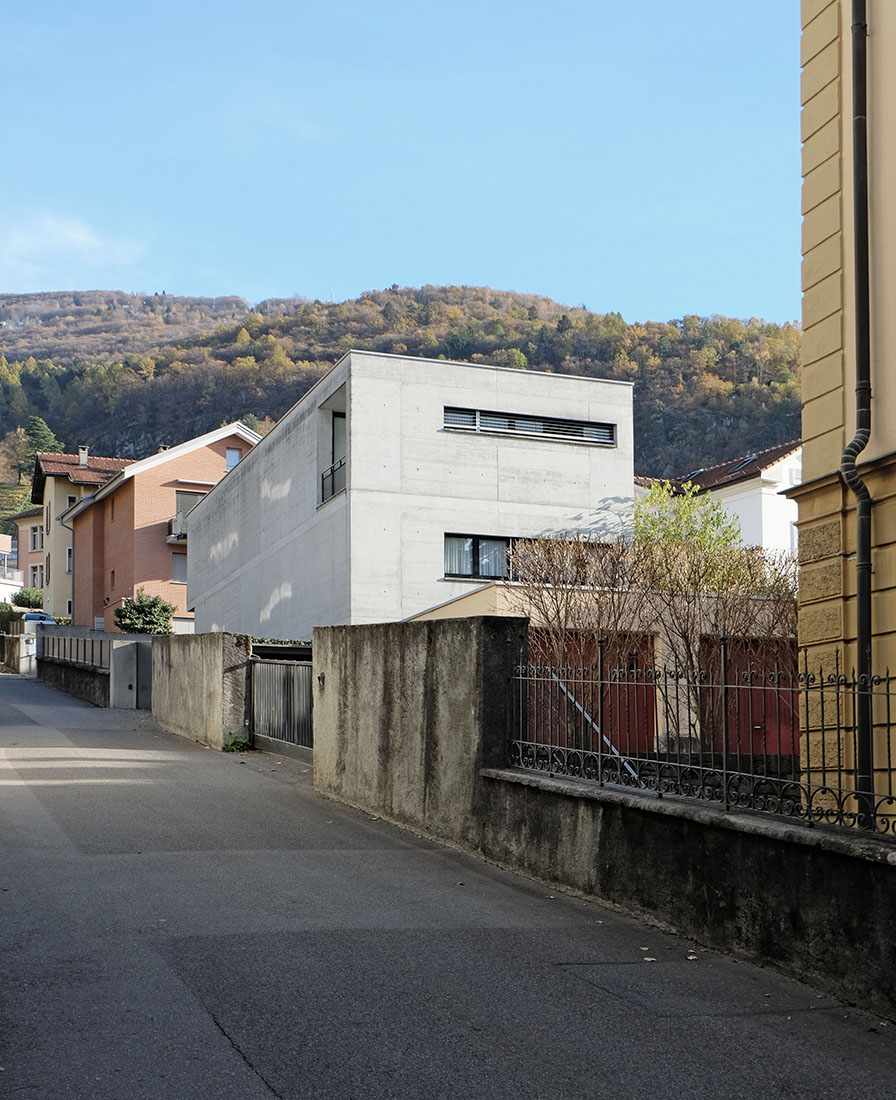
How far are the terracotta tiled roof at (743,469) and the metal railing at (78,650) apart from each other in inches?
971

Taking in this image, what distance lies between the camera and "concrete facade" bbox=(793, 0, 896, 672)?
403 inches

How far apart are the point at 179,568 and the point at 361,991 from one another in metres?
50.7

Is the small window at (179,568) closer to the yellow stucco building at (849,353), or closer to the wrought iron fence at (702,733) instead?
the yellow stucco building at (849,353)

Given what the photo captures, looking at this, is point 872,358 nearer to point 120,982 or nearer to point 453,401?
point 120,982

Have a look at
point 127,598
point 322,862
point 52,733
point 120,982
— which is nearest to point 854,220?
point 322,862

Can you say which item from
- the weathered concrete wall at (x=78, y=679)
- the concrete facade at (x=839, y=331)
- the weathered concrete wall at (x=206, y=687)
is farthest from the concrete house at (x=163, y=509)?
the concrete facade at (x=839, y=331)

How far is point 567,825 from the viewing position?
28.5 feet

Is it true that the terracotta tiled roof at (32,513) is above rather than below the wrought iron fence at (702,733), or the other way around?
above

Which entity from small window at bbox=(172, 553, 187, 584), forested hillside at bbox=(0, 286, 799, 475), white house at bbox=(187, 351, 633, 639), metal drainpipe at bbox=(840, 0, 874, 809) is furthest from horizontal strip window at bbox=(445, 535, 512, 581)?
forested hillside at bbox=(0, 286, 799, 475)

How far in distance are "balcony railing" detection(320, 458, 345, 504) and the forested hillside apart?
4837cm

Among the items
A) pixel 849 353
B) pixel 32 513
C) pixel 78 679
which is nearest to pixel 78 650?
pixel 78 679

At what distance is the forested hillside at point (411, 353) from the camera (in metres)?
77.8

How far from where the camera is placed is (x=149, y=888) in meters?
8.17

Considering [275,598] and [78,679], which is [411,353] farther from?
[78,679]
